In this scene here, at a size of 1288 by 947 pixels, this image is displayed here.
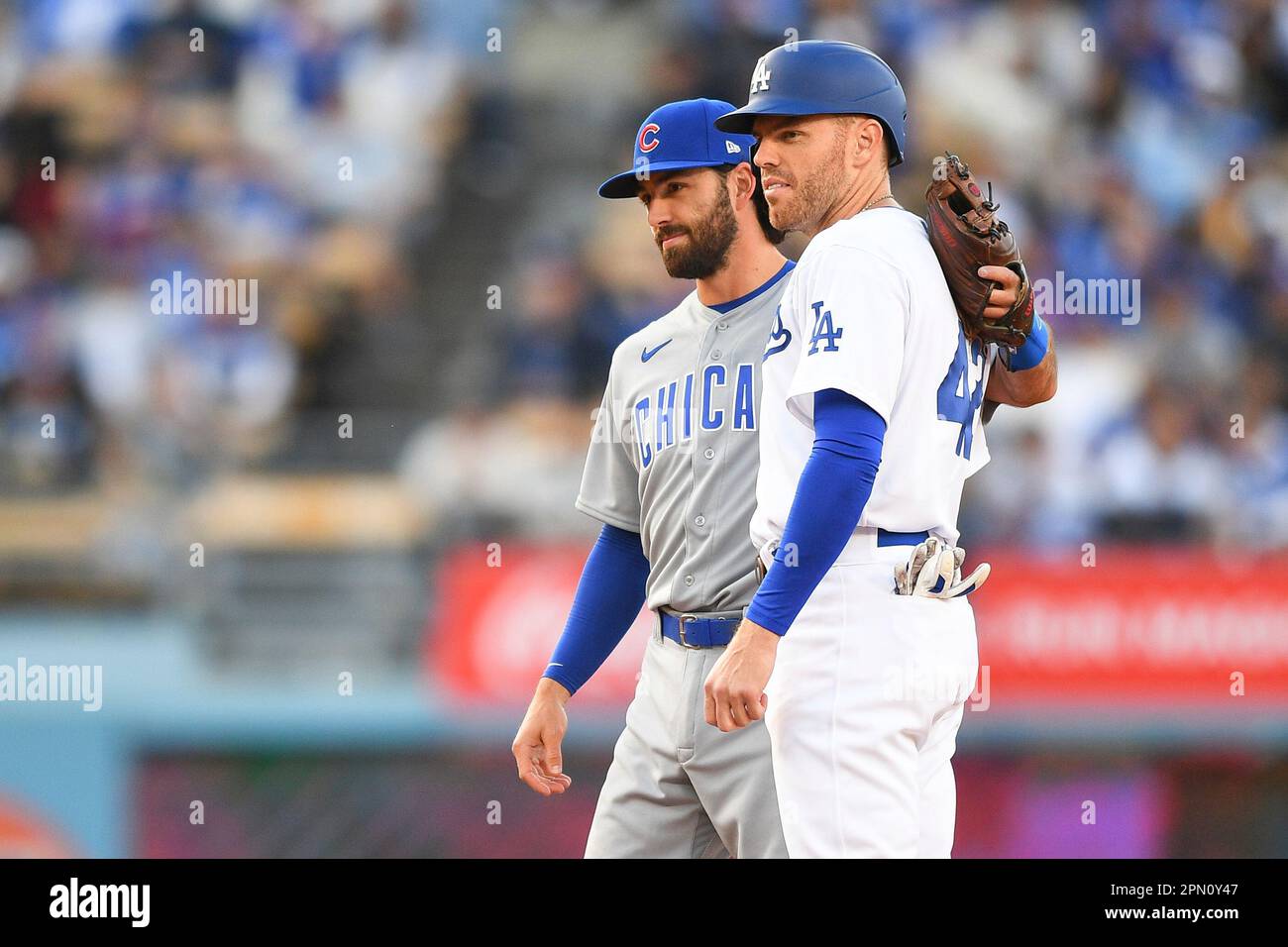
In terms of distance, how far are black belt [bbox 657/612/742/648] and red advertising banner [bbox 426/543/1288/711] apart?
3508 mm

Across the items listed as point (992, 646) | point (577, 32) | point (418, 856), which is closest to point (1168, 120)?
point (577, 32)

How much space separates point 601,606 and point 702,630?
0.36 metres

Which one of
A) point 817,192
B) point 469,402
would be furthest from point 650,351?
point 469,402

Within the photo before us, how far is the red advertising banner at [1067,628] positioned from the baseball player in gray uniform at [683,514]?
3282mm

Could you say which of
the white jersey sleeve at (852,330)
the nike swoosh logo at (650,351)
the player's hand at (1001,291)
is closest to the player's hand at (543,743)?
the nike swoosh logo at (650,351)

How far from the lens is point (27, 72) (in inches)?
386

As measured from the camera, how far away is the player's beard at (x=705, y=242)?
11.2 feet

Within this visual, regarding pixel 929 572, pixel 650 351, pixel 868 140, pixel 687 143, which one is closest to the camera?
pixel 929 572

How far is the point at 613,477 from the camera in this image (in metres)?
3.55

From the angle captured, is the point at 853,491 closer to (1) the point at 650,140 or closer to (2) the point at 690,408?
(2) the point at 690,408

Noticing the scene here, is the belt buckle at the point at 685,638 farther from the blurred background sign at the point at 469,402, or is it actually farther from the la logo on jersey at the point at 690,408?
the blurred background sign at the point at 469,402

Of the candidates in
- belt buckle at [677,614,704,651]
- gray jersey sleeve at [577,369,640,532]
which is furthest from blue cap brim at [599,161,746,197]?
belt buckle at [677,614,704,651]

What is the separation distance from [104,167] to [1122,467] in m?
5.59

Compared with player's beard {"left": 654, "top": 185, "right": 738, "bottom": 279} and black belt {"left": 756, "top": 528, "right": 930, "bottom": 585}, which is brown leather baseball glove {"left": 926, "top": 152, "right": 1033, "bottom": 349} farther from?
player's beard {"left": 654, "top": 185, "right": 738, "bottom": 279}
